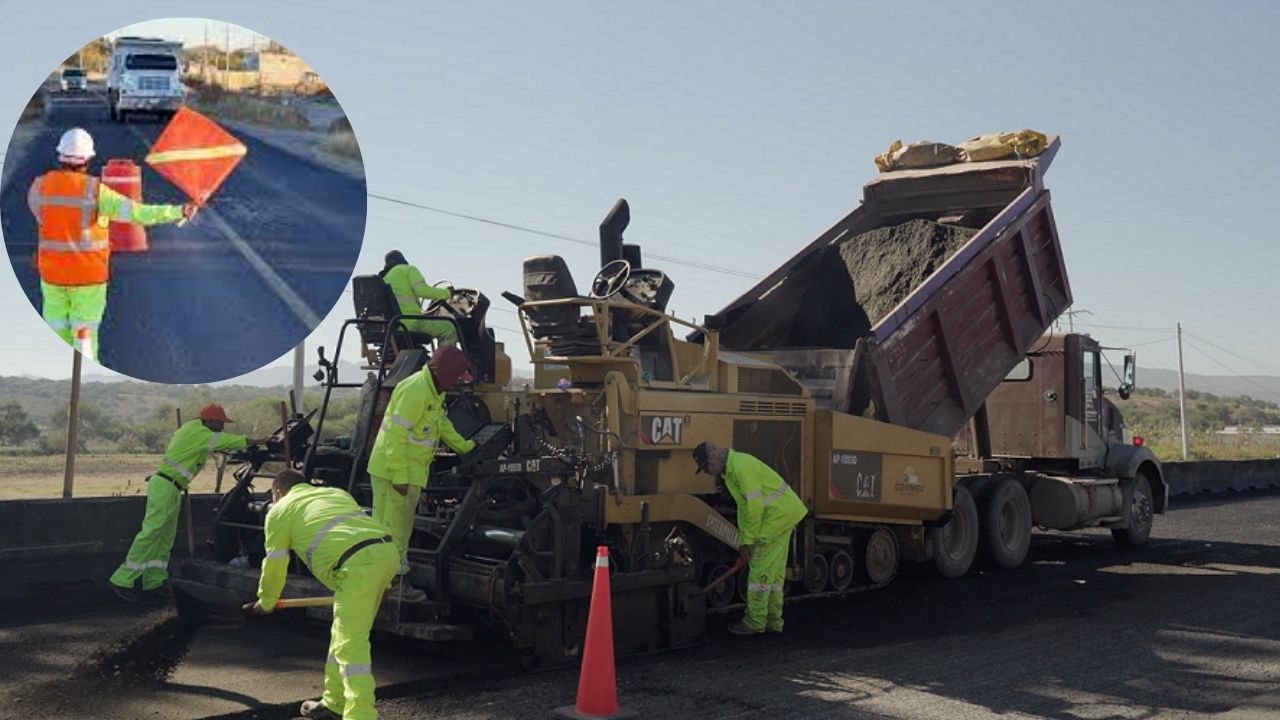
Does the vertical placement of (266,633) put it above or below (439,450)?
below

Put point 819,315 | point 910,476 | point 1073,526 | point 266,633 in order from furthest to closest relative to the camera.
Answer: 1. point 1073,526
2. point 819,315
3. point 910,476
4. point 266,633

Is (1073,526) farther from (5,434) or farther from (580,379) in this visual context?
(5,434)

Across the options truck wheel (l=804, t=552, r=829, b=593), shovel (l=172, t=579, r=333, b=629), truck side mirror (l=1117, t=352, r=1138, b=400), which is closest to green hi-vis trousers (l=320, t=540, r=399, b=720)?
shovel (l=172, t=579, r=333, b=629)

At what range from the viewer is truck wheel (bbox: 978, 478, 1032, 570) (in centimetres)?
1277

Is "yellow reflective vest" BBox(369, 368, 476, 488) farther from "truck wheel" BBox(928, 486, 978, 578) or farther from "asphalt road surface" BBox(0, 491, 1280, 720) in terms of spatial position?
"truck wheel" BBox(928, 486, 978, 578)

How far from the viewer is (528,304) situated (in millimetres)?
9180

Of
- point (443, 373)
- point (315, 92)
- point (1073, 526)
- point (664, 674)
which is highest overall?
point (315, 92)

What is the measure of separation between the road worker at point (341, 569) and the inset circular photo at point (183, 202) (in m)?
5.68

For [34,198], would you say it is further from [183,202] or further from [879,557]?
[879,557]

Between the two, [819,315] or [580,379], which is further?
[819,315]

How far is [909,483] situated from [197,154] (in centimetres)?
779

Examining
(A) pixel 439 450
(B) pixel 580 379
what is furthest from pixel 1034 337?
(A) pixel 439 450

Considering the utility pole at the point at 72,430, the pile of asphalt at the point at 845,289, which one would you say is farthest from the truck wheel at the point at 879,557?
the utility pole at the point at 72,430

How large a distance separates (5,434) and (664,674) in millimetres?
29568
